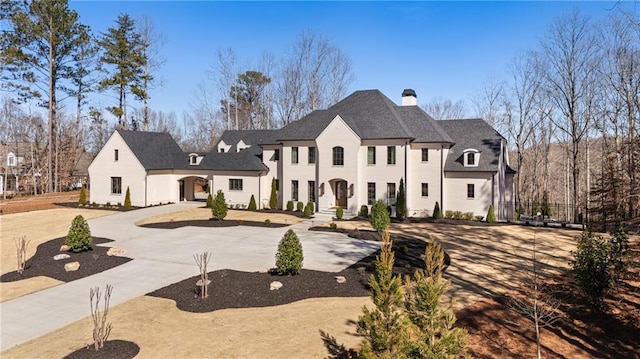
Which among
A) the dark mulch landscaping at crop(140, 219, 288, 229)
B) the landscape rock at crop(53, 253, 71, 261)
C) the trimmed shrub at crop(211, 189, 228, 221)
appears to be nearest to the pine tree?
the landscape rock at crop(53, 253, 71, 261)

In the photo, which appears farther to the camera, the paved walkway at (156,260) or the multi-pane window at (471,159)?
the multi-pane window at (471,159)

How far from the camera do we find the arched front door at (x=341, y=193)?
28359 millimetres

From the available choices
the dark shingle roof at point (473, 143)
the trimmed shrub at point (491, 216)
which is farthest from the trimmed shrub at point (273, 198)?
the trimmed shrub at point (491, 216)

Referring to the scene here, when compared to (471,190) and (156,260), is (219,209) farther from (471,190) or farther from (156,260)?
(471,190)

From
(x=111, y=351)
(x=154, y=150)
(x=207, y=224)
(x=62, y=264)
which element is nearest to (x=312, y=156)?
(x=207, y=224)

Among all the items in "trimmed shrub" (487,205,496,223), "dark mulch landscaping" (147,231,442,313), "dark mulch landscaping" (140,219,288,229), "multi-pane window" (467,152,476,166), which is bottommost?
"dark mulch landscaping" (147,231,442,313)

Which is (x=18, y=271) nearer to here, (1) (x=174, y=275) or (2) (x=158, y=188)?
(1) (x=174, y=275)

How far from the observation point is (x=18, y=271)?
554 inches

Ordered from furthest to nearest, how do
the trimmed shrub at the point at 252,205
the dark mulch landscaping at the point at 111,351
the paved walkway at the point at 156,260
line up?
the trimmed shrub at the point at 252,205 < the paved walkway at the point at 156,260 < the dark mulch landscaping at the point at 111,351

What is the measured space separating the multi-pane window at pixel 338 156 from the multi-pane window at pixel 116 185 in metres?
17.7

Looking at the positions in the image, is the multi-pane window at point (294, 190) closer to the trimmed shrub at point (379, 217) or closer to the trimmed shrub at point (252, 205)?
the trimmed shrub at point (252, 205)

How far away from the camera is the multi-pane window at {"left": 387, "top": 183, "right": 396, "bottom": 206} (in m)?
26.5

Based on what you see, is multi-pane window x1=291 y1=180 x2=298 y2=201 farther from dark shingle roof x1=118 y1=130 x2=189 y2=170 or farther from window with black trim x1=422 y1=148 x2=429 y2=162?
dark shingle roof x1=118 y1=130 x2=189 y2=170

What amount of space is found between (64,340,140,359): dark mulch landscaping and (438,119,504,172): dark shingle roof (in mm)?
23234
